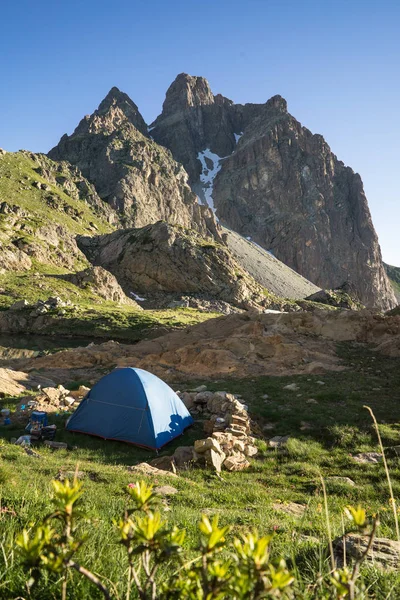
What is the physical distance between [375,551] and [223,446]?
810 cm

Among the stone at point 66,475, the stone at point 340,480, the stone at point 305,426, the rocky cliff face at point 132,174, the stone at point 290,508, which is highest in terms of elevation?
the rocky cliff face at point 132,174

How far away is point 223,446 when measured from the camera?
37.4 ft

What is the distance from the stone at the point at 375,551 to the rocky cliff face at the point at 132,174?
142 meters

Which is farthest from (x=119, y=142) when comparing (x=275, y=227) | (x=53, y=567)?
(x=53, y=567)

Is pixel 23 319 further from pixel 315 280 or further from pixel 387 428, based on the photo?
pixel 315 280

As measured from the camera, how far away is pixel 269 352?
27469 millimetres

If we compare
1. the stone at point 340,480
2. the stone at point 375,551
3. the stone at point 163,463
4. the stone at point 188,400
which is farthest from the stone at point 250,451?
the stone at point 375,551

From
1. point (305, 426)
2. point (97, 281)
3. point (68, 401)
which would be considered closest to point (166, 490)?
point (305, 426)

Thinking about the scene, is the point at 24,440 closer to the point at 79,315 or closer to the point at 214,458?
the point at 214,458

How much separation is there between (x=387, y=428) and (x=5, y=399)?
621 inches

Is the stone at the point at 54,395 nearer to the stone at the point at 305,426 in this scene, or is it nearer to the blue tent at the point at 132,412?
the blue tent at the point at 132,412

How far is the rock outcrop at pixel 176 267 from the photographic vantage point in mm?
87500

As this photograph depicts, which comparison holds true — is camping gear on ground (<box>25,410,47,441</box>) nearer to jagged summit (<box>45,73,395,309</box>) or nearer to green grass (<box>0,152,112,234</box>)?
green grass (<box>0,152,112,234</box>)

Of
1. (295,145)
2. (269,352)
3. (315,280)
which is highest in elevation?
(295,145)
